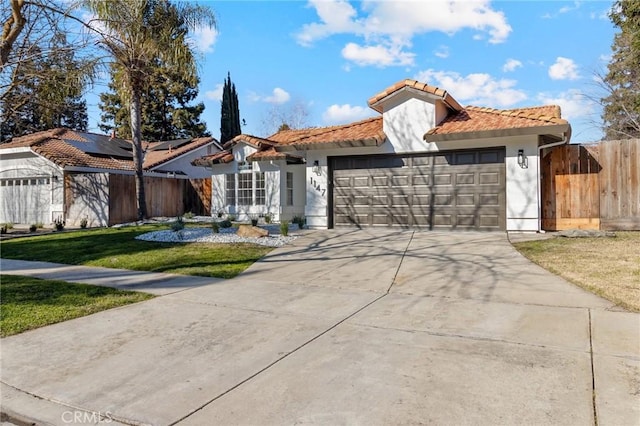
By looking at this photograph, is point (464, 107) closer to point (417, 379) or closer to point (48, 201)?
point (417, 379)

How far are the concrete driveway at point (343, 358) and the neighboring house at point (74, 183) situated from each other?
547 inches

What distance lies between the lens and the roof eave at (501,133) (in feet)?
34.6

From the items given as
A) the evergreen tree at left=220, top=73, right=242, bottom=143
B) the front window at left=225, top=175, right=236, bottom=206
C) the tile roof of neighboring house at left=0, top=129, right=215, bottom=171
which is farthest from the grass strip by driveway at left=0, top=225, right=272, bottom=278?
the evergreen tree at left=220, top=73, right=242, bottom=143

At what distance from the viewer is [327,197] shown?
45.5 ft

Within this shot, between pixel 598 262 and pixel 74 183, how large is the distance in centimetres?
1973

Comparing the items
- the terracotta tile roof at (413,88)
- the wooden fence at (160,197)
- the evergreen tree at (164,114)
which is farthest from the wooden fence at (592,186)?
the evergreen tree at (164,114)

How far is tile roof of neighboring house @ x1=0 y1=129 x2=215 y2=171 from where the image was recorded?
19.9m

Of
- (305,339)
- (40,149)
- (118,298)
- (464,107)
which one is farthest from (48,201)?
(305,339)

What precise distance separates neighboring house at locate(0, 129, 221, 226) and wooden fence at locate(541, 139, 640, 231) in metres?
16.4

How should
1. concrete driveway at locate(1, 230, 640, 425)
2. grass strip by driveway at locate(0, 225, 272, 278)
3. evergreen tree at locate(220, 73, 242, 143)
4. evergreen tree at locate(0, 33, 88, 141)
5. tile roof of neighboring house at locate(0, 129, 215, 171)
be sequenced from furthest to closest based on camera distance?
evergreen tree at locate(220, 73, 242, 143)
tile roof of neighboring house at locate(0, 129, 215, 171)
evergreen tree at locate(0, 33, 88, 141)
grass strip by driveway at locate(0, 225, 272, 278)
concrete driveway at locate(1, 230, 640, 425)

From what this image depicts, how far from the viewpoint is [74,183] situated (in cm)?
1906

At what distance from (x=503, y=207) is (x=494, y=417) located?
978 cm

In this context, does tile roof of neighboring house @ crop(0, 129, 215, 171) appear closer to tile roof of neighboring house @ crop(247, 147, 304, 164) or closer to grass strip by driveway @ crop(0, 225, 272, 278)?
grass strip by driveway @ crop(0, 225, 272, 278)

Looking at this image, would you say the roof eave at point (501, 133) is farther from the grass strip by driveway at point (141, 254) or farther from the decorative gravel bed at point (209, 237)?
the grass strip by driveway at point (141, 254)
